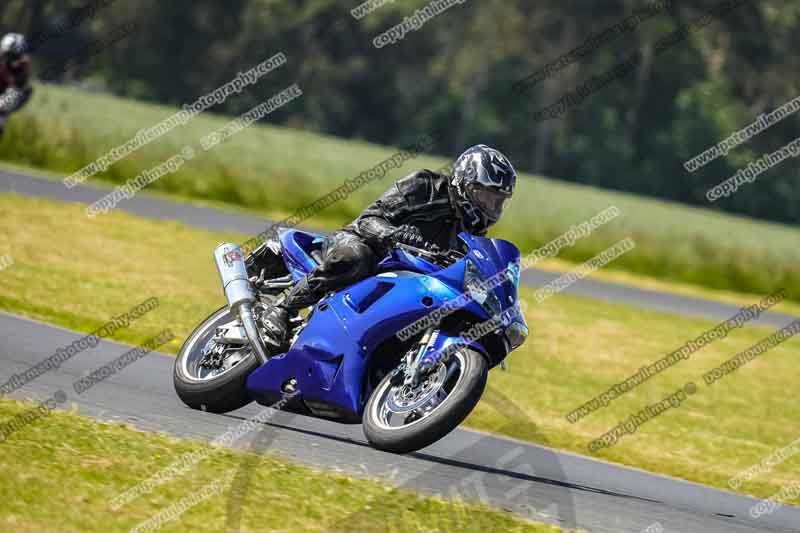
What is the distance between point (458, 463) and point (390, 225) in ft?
5.30

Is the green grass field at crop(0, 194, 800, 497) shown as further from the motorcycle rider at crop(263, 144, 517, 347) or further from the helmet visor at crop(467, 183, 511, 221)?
the helmet visor at crop(467, 183, 511, 221)

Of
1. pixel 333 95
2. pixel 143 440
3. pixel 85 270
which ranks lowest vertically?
pixel 333 95

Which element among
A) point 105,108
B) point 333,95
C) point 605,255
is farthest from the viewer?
point 333,95

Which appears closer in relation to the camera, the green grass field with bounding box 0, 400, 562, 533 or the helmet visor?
the green grass field with bounding box 0, 400, 562, 533

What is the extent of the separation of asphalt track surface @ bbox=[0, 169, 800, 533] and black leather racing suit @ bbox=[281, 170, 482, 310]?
3.48 feet

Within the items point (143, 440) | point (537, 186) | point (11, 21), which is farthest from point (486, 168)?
point (11, 21)

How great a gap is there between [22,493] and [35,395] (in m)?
2.30

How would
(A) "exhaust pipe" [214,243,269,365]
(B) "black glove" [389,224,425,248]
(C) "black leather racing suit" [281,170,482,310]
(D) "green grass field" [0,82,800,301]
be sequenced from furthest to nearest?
1. (D) "green grass field" [0,82,800,301]
2. (A) "exhaust pipe" [214,243,269,365]
3. (C) "black leather racing suit" [281,170,482,310]
4. (B) "black glove" [389,224,425,248]

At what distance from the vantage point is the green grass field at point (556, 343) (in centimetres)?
1087

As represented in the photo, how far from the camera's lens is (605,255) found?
94.5 ft

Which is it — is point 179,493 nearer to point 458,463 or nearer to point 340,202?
point 458,463

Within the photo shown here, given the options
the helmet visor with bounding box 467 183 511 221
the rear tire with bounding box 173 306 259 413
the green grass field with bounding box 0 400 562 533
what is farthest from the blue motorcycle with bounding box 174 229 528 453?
the green grass field with bounding box 0 400 562 533

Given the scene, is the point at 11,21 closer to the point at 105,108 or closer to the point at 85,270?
the point at 105,108

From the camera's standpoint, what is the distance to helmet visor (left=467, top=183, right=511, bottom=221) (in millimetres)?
7598
